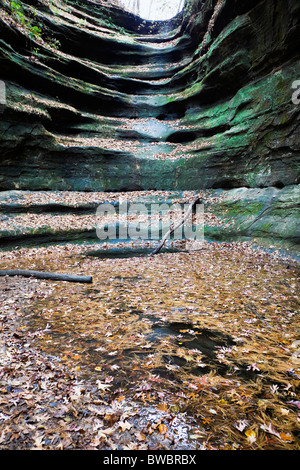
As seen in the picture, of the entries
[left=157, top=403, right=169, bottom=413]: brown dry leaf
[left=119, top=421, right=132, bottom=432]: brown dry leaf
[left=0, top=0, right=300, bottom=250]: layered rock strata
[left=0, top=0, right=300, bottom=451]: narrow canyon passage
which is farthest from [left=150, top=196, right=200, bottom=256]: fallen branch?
[left=119, top=421, right=132, bottom=432]: brown dry leaf

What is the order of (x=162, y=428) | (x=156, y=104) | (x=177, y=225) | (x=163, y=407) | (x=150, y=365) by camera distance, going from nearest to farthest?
(x=162, y=428), (x=163, y=407), (x=150, y=365), (x=177, y=225), (x=156, y=104)

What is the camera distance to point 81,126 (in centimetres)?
1661

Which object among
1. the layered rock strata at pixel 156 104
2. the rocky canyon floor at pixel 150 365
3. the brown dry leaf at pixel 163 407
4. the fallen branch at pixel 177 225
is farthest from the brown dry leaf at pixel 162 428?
the fallen branch at pixel 177 225

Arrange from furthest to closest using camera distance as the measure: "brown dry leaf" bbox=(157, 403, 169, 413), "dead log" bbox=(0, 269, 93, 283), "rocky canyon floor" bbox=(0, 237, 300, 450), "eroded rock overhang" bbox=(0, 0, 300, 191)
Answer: "eroded rock overhang" bbox=(0, 0, 300, 191), "dead log" bbox=(0, 269, 93, 283), "brown dry leaf" bbox=(157, 403, 169, 413), "rocky canyon floor" bbox=(0, 237, 300, 450)

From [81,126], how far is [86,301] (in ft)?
50.1

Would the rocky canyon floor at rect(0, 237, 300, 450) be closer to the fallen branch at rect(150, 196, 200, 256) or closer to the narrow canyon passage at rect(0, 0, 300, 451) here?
the narrow canyon passage at rect(0, 0, 300, 451)

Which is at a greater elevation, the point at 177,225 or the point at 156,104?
the point at 156,104

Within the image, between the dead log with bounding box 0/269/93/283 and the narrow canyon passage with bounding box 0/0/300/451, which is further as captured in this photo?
the dead log with bounding box 0/269/93/283

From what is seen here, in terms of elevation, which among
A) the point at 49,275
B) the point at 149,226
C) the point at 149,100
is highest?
the point at 149,100

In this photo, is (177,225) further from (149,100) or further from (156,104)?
(149,100)

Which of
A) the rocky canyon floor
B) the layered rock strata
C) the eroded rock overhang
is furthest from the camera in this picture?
the eroded rock overhang

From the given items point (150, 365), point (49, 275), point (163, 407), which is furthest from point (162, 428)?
point (49, 275)

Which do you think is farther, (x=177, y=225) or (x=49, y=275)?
(x=177, y=225)

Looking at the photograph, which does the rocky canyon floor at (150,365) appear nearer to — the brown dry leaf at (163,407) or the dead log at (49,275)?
the brown dry leaf at (163,407)
